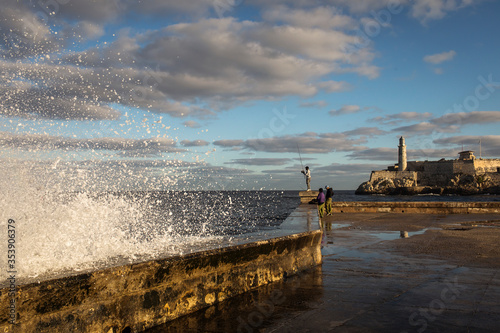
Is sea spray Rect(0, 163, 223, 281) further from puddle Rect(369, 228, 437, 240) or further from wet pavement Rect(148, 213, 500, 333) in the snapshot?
puddle Rect(369, 228, 437, 240)

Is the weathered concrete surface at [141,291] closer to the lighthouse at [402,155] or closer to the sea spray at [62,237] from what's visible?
the sea spray at [62,237]

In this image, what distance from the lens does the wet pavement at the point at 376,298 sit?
3387 millimetres

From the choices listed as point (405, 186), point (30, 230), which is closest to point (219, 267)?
point (30, 230)

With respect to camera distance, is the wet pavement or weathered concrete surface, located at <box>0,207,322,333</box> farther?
the wet pavement

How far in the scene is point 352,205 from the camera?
18016 mm

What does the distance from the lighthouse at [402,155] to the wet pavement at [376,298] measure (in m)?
115

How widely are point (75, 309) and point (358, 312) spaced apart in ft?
8.33

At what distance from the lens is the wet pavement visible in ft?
11.1

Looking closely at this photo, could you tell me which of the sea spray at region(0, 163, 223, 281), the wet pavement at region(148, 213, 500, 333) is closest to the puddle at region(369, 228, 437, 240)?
the wet pavement at region(148, 213, 500, 333)

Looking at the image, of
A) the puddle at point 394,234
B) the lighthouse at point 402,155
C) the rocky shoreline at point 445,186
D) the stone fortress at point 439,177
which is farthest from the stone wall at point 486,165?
the puddle at point 394,234

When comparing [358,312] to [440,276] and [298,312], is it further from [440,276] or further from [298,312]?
[440,276]

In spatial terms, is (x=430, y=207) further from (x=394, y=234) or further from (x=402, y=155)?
(x=402, y=155)

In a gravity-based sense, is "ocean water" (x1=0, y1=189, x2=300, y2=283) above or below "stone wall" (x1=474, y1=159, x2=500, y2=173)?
below

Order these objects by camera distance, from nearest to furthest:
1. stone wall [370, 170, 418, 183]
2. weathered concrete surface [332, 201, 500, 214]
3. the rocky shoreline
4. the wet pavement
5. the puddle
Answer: the wet pavement, the puddle, weathered concrete surface [332, 201, 500, 214], the rocky shoreline, stone wall [370, 170, 418, 183]
